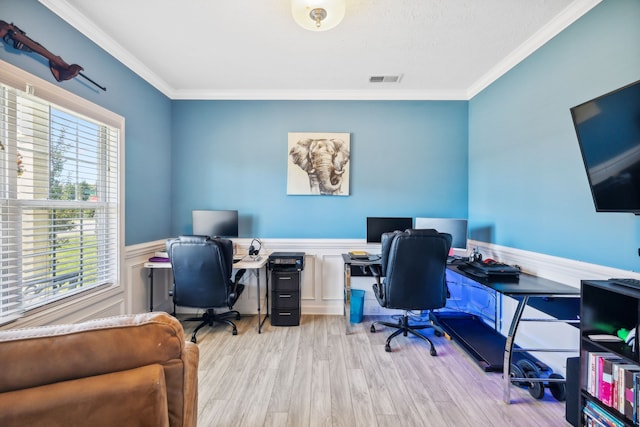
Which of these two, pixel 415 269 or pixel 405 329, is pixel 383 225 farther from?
pixel 405 329

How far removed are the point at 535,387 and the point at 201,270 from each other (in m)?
2.75

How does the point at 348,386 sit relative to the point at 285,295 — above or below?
below

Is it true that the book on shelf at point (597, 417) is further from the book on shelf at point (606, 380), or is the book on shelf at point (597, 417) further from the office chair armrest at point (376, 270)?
the office chair armrest at point (376, 270)

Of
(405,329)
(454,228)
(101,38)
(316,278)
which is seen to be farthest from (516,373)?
(101,38)

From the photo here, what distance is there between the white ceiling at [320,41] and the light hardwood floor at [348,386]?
2770 mm

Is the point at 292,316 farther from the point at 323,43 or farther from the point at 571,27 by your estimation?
the point at 571,27

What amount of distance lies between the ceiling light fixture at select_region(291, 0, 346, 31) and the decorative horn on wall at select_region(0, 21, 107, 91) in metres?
1.68

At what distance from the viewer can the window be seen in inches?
62.2

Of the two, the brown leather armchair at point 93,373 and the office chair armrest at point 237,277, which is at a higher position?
the brown leather armchair at point 93,373

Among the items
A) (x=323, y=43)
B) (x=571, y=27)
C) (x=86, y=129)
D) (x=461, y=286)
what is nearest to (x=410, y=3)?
(x=323, y=43)

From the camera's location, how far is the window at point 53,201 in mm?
1581

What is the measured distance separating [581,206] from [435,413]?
1757mm

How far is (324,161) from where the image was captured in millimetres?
3248

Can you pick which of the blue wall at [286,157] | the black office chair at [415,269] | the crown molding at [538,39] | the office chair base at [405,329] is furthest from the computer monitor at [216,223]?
the crown molding at [538,39]
